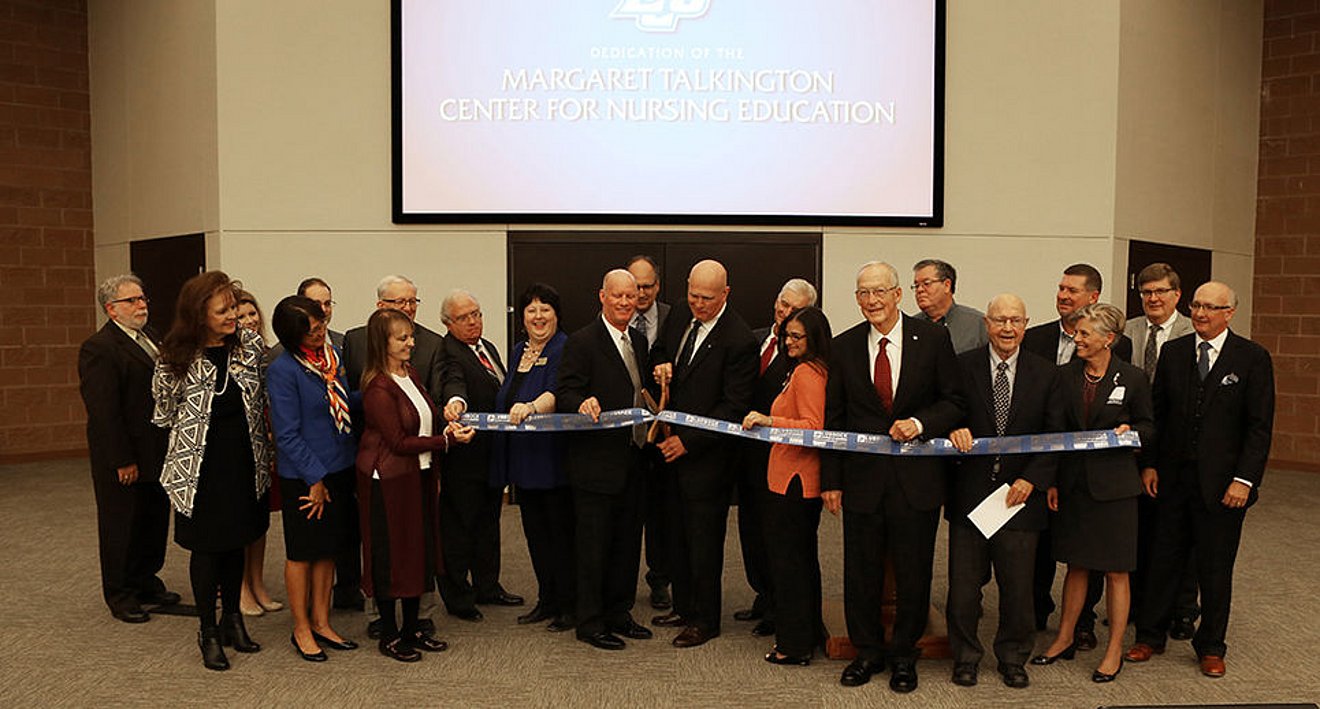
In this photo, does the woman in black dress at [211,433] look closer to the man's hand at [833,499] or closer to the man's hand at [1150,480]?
the man's hand at [833,499]

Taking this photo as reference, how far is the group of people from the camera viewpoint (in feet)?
12.7

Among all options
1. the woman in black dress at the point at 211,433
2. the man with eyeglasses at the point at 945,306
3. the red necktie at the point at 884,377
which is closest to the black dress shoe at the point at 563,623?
the woman in black dress at the point at 211,433

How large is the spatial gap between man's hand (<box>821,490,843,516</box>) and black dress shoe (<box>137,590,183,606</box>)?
10.7 ft

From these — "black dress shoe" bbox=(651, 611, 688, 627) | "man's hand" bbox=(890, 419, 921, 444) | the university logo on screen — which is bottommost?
"black dress shoe" bbox=(651, 611, 688, 627)

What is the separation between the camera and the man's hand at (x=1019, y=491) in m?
3.79

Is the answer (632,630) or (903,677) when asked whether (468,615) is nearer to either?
(632,630)

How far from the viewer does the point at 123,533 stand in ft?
15.8

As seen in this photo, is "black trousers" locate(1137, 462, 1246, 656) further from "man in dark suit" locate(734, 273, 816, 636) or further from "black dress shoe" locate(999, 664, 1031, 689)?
"man in dark suit" locate(734, 273, 816, 636)

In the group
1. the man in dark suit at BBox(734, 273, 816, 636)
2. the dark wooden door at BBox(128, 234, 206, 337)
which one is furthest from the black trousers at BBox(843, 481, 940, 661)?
the dark wooden door at BBox(128, 234, 206, 337)

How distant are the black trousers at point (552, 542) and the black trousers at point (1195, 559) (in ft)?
8.29

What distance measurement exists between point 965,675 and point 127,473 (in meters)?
3.87

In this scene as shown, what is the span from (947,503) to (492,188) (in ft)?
15.0

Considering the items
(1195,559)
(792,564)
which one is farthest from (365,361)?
(1195,559)

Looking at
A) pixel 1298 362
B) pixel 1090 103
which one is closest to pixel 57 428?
pixel 1090 103
